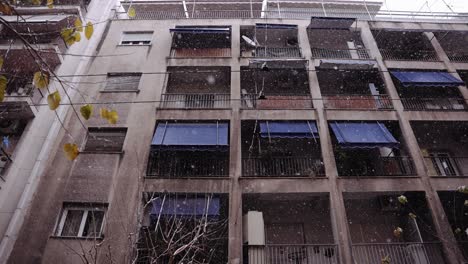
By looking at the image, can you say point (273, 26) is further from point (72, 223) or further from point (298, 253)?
point (72, 223)

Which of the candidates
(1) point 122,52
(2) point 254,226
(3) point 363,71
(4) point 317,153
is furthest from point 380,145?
(1) point 122,52

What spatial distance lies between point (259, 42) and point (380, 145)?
8.99m

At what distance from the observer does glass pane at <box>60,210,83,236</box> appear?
11125 millimetres

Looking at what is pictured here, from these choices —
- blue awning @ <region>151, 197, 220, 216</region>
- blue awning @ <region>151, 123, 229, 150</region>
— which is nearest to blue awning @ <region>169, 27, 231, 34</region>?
blue awning @ <region>151, 123, 229, 150</region>

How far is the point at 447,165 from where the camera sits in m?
14.2

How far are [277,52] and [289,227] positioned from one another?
919 centimetres

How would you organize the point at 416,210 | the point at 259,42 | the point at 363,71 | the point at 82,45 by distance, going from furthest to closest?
the point at 259,42
the point at 82,45
the point at 363,71
the point at 416,210

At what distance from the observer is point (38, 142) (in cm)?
1293

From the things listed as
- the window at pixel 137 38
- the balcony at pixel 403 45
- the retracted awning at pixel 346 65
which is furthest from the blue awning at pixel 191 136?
the balcony at pixel 403 45

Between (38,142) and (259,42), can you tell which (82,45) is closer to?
(38,142)

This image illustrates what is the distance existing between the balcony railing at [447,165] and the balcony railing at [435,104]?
7.80 feet

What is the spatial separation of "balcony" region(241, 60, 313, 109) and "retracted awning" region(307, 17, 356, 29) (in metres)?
2.94

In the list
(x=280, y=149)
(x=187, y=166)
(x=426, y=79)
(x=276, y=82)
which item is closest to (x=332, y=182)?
(x=280, y=149)

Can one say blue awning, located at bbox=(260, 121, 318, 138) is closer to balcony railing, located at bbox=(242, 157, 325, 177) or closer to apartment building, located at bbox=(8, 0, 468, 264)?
apartment building, located at bbox=(8, 0, 468, 264)
